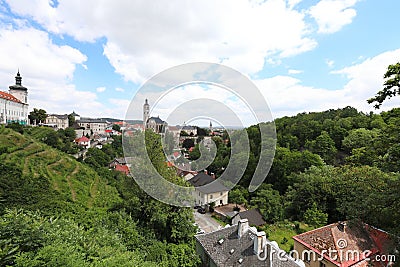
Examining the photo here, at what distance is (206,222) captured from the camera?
50.6ft

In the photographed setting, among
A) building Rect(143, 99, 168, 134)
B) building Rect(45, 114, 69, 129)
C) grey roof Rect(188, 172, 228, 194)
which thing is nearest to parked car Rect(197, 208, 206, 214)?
grey roof Rect(188, 172, 228, 194)

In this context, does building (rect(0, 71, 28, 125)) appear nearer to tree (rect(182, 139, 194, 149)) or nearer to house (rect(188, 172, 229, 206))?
tree (rect(182, 139, 194, 149))

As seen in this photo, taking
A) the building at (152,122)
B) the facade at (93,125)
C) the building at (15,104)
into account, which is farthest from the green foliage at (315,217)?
the facade at (93,125)

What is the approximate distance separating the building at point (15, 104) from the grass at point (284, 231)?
3519 centimetres

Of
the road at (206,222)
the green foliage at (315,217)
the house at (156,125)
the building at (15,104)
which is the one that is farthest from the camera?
the building at (15,104)

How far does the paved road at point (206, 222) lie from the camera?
1434cm

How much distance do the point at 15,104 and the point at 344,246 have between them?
4230 centimetres

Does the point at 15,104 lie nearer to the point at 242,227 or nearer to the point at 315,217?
the point at 242,227

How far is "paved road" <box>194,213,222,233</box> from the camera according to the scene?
14337 millimetres

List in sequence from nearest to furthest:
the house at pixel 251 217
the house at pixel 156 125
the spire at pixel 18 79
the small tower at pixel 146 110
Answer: the small tower at pixel 146 110 < the house at pixel 156 125 < the house at pixel 251 217 < the spire at pixel 18 79

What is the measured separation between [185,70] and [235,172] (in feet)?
14.8

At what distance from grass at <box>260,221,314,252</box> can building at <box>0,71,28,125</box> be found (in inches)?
1385

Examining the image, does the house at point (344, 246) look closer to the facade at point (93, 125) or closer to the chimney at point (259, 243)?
the chimney at point (259, 243)

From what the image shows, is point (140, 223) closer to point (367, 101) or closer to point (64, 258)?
point (64, 258)
